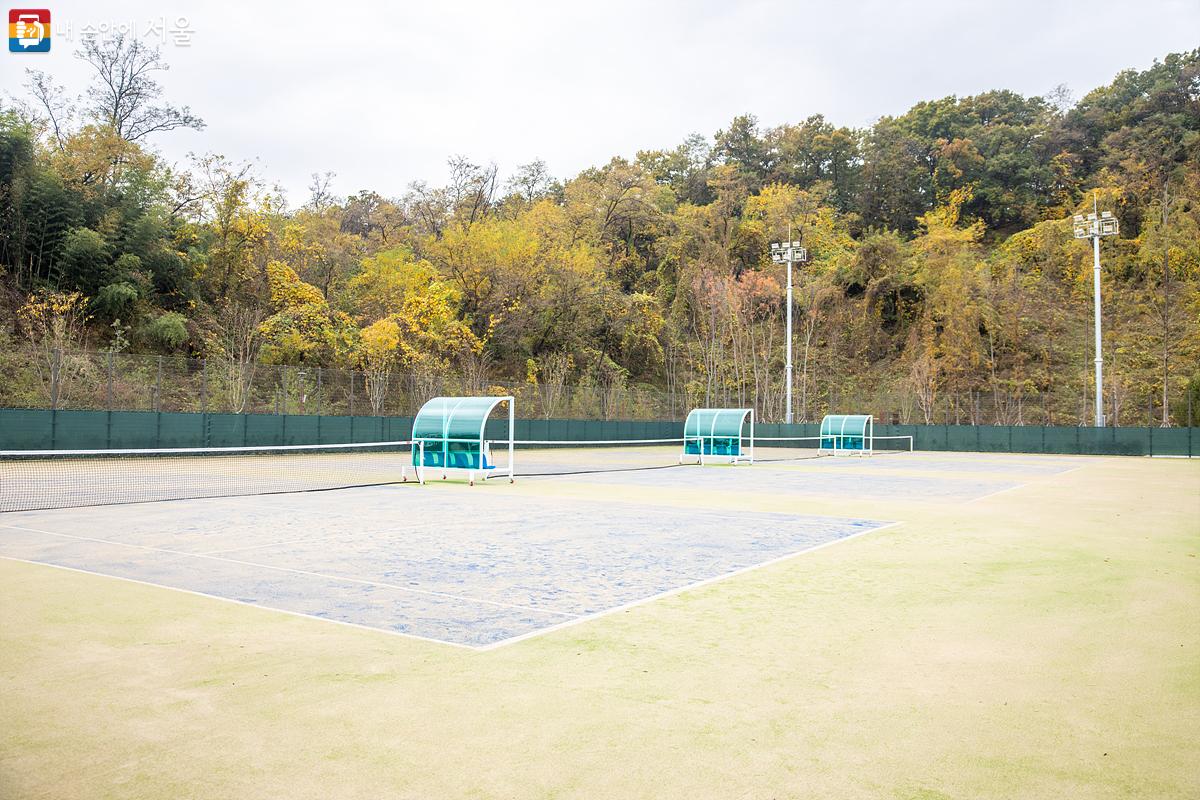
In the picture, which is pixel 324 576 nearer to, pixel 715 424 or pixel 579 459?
pixel 715 424

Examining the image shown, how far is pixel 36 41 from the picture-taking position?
14023 mm

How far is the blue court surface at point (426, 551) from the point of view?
5602 millimetres

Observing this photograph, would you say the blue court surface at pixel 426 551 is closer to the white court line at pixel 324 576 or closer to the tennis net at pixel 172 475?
the white court line at pixel 324 576

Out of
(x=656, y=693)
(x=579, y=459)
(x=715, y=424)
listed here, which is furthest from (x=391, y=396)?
(x=656, y=693)

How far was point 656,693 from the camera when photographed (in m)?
3.82

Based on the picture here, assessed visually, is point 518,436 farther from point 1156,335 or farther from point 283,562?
point 1156,335

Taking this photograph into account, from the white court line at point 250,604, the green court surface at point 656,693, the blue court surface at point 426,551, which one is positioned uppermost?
the green court surface at point 656,693

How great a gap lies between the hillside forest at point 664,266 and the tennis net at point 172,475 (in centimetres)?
284

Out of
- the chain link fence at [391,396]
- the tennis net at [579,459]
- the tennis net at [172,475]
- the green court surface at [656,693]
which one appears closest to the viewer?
the green court surface at [656,693]

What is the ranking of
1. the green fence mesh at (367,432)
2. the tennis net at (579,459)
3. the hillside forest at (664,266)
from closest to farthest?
the tennis net at (579,459) → the green fence mesh at (367,432) → the hillside forest at (664,266)

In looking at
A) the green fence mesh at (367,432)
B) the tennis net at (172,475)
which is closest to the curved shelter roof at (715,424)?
the tennis net at (172,475)

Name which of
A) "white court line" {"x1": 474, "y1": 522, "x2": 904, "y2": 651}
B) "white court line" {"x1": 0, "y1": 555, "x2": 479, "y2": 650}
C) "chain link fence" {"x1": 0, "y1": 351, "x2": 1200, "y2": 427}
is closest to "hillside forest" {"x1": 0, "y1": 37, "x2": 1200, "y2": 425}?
"chain link fence" {"x1": 0, "y1": 351, "x2": 1200, "y2": 427}

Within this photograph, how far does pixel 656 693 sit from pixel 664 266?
54243 millimetres

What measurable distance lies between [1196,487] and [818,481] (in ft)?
23.0
